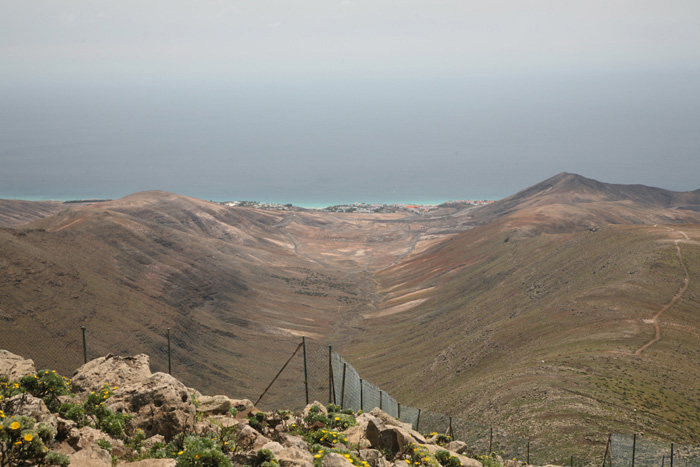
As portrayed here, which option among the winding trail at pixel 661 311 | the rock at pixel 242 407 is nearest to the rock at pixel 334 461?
the rock at pixel 242 407

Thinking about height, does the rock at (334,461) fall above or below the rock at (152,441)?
above

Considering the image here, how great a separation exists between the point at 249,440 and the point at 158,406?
2.25 metres

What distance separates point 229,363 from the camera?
156 feet

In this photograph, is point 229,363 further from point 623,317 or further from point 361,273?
point 361,273

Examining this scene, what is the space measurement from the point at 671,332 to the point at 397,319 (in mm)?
35170

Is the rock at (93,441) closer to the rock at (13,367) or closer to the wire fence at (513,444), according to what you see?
the rock at (13,367)

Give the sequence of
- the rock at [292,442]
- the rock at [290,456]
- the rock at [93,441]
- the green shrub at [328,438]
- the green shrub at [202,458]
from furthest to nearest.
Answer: the green shrub at [328,438] < the rock at [292,442] < the rock at [93,441] < the rock at [290,456] < the green shrub at [202,458]

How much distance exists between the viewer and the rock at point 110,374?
13555 mm

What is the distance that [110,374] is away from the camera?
13898 mm

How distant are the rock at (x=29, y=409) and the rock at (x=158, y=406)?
1808 millimetres

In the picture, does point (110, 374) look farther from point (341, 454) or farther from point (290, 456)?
point (341, 454)

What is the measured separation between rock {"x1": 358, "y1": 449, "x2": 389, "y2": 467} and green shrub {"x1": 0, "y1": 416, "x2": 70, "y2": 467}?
554 centimetres

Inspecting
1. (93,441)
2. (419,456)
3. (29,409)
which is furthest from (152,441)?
(419,456)

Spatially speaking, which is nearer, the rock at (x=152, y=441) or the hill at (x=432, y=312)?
the rock at (x=152, y=441)
